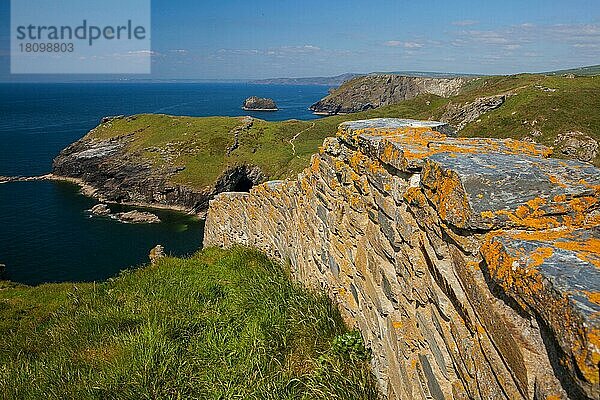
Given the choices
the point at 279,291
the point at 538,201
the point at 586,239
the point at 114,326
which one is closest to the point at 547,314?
the point at 586,239

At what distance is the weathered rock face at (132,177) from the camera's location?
201 feet

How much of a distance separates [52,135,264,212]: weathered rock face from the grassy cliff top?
160 cm

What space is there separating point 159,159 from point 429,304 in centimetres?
6976

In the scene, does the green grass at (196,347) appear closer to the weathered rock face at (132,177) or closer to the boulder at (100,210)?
the boulder at (100,210)

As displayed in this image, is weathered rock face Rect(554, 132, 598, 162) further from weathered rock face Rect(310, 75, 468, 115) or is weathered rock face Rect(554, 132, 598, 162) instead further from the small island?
the small island

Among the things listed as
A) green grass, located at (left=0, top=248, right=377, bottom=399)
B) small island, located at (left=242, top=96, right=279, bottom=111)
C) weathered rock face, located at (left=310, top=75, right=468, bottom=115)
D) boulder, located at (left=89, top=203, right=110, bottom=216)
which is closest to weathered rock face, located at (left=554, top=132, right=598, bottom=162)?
green grass, located at (left=0, top=248, right=377, bottom=399)

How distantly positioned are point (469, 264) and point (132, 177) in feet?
222

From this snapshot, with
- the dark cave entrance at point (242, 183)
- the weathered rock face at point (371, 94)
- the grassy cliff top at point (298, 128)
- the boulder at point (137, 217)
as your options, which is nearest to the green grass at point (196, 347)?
the grassy cliff top at point (298, 128)

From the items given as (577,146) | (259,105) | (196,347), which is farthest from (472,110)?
(259,105)

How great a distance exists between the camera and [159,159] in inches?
2692

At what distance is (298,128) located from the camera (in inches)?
3310

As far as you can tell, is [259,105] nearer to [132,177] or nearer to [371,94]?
[371,94]

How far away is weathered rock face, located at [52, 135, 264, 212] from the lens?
61.1 metres

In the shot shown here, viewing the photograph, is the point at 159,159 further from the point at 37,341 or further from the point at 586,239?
the point at 586,239
